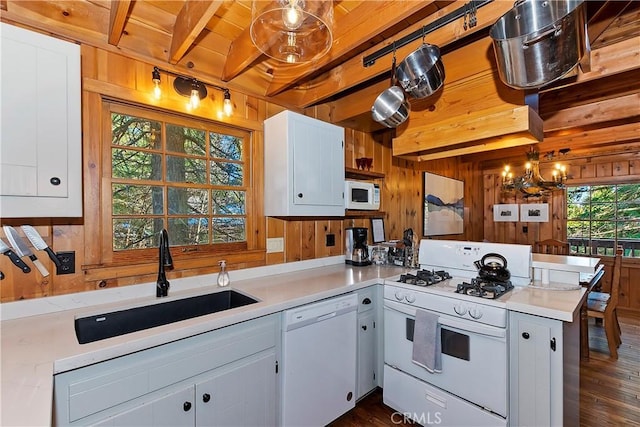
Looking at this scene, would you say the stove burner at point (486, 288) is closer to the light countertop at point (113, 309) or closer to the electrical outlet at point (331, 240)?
the light countertop at point (113, 309)

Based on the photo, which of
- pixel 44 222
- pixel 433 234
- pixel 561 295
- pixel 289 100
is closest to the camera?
pixel 44 222

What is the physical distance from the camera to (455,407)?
5.66ft

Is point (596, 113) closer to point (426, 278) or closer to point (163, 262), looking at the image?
point (426, 278)

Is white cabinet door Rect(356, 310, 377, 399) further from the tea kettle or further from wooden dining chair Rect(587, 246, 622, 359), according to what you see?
wooden dining chair Rect(587, 246, 622, 359)

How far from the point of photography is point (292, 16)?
1.23 metres

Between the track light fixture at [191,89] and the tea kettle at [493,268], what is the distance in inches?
79.1

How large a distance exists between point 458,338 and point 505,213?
14.6 feet

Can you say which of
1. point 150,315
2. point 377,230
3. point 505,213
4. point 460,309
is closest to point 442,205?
point 377,230

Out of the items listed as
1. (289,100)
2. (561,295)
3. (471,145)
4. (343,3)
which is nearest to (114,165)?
(289,100)

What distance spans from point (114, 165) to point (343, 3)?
1557 mm

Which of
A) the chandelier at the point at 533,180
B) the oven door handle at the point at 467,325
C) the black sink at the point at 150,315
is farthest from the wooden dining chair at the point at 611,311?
the black sink at the point at 150,315

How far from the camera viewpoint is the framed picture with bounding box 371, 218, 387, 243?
3094mm

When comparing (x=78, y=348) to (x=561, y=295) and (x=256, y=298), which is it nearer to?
(x=256, y=298)

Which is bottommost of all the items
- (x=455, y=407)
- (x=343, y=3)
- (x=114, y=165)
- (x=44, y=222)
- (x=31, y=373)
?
(x=455, y=407)
